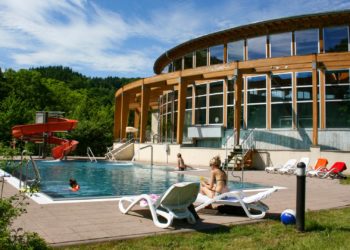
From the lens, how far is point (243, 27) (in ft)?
89.1

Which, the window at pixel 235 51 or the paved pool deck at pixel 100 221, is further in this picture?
the window at pixel 235 51

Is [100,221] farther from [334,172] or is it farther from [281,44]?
[281,44]

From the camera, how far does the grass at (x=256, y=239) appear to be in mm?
5164

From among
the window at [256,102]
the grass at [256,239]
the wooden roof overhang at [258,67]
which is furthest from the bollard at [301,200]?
the window at [256,102]

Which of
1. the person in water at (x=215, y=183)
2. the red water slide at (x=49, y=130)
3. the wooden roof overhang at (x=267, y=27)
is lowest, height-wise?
the person in water at (x=215, y=183)

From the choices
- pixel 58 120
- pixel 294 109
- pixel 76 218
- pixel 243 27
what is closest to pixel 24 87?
pixel 58 120

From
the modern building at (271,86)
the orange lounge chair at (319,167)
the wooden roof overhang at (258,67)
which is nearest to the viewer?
the orange lounge chair at (319,167)

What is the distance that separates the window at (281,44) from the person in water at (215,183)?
20.2 m

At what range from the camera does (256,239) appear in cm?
560

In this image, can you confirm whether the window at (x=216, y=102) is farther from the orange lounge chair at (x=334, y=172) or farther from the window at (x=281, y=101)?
the orange lounge chair at (x=334, y=172)

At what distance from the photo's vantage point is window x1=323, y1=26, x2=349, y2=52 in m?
24.6

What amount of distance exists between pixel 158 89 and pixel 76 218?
84.2 feet

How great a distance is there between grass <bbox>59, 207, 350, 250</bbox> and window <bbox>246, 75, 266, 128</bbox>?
18.9 m

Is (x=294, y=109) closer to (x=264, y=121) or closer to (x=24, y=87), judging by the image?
(x=264, y=121)
